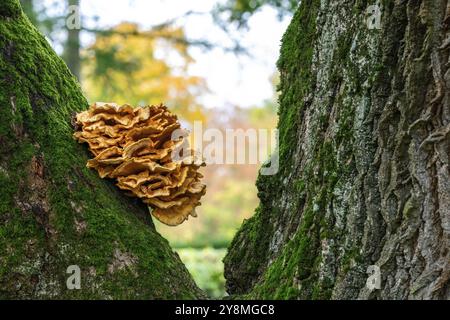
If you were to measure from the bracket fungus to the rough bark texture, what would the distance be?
53 cm

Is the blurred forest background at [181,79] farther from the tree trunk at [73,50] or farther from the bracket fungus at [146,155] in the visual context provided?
the bracket fungus at [146,155]

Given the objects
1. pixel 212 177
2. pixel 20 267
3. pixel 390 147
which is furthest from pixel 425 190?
pixel 212 177

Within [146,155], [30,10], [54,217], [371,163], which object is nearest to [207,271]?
[30,10]

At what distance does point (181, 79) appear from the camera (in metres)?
17.1

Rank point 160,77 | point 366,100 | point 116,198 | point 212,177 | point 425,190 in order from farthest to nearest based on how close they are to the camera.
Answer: point 212,177 → point 160,77 → point 116,198 → point 366,100 → point 425,190

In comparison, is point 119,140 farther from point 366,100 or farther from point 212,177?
point 212,177

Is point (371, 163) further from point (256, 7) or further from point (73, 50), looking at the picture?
point (73, 50)

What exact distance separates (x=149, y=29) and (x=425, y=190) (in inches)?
467

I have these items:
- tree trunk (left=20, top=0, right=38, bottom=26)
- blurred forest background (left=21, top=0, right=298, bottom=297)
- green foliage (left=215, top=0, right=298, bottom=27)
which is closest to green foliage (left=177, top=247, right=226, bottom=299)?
blurred forest background (left=21, top=0, right=298, bottom=297)

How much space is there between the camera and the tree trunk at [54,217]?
2.40 m

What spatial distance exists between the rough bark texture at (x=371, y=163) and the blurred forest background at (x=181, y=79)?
3451 millimetres

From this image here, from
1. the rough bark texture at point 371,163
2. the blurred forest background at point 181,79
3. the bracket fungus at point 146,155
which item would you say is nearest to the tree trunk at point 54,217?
the bracket fungus at point 146,155

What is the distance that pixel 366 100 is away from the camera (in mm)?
2361

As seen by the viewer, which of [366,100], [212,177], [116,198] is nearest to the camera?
[366,100]
